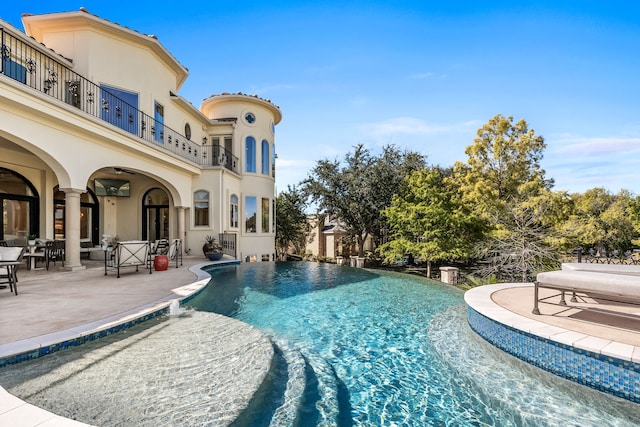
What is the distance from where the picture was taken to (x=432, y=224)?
46.9ft

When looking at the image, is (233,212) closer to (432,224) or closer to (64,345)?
(432,224)

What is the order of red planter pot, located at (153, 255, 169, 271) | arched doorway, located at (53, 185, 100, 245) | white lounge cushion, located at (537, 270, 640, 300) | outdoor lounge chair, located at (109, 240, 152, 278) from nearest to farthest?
1. white lounge cushion, located at (537, 270, 640, 300)
2. outdoor lounge chair, located at (109, 240, 152, 278)
3. red planter pot, located at (153, 255, 169, 271)
4. arched doorway, located at (53, 185, 100, 245)

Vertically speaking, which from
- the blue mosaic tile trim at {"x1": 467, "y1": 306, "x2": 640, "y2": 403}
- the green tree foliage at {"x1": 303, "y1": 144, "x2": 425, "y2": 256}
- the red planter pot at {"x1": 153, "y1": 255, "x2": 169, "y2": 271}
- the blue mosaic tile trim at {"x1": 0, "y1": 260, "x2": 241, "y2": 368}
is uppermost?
the green tree foliage at {"x1": 303, "y1": 144, "x2": 425, "y2": 256}

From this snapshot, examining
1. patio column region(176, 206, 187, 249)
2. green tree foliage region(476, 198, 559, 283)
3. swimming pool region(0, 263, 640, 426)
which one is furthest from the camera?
patio column region(176, 206, 187, 249)

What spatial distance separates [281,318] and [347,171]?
14812mm

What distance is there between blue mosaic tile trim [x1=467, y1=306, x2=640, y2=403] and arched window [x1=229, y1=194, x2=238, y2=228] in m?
14.3

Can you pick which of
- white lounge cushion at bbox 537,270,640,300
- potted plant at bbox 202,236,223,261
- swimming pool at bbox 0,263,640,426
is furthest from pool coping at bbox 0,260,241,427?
potted plant at bbox 202,236,223,261

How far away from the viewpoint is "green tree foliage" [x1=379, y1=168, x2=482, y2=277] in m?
13.6

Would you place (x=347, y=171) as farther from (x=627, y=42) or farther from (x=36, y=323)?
(x=36, y=323)

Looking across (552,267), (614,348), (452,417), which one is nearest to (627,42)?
(552,267)

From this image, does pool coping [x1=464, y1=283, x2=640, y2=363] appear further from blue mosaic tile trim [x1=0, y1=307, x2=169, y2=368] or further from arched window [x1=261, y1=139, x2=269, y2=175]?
arched window [x1=261, y1=139, x2=269, y2=175]

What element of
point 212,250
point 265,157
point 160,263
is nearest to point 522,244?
point 212,250

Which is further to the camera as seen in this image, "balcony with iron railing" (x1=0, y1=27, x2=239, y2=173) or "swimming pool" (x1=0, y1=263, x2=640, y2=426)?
"balcony with iron railing" (x1=0, y1=27, x2=239, y2=173)

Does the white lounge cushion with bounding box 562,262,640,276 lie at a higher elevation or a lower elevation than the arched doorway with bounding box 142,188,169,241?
lower
